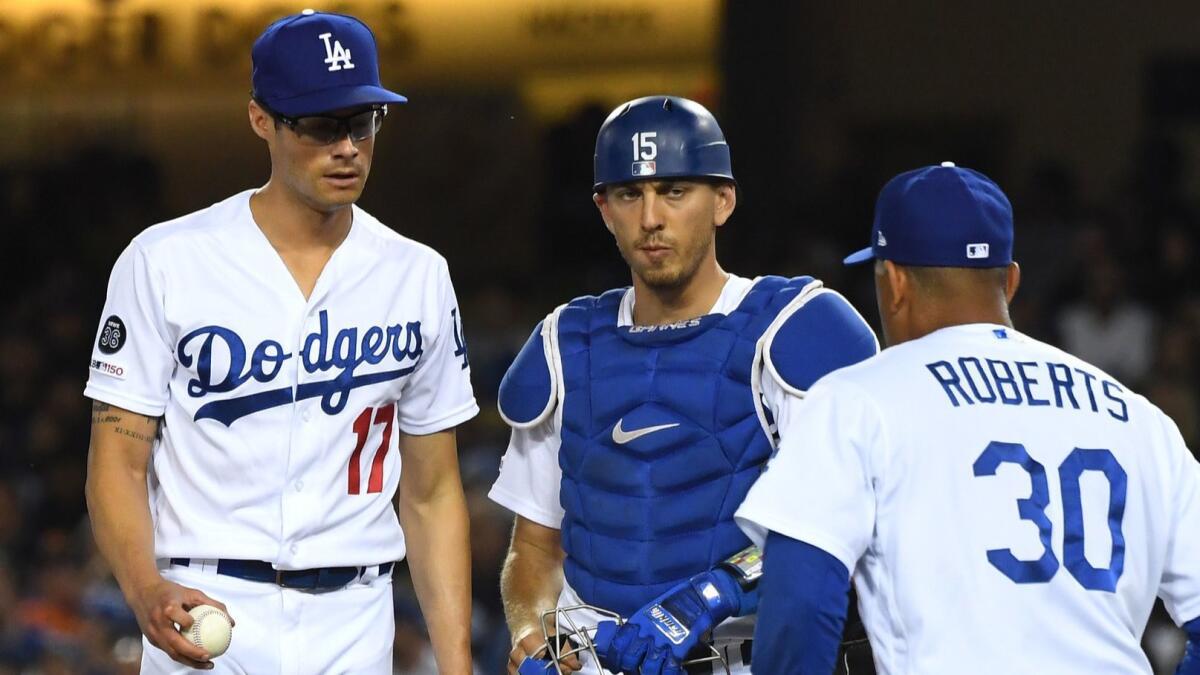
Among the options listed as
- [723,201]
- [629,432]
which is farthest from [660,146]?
[629,432]

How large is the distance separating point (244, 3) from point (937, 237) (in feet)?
24.3

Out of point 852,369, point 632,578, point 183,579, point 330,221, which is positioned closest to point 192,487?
point 183,579

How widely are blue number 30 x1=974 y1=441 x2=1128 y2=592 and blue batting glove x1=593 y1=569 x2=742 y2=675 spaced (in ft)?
2.30

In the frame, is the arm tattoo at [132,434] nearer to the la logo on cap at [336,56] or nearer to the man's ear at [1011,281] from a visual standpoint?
the la logo on cap at [336,56]

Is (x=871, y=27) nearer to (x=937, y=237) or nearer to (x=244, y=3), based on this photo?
(x=244, y=3)

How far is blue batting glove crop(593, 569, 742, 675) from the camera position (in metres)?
3.35

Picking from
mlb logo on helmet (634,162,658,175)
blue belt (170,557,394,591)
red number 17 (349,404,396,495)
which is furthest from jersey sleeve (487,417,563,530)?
mlb logo on helmet (634,162,658,175)

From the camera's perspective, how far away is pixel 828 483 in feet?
9.37

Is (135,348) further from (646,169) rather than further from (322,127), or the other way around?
(646,169)

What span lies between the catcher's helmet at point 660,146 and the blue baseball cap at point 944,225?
63 cm

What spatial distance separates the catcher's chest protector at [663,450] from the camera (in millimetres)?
3582

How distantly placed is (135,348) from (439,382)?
649 mm

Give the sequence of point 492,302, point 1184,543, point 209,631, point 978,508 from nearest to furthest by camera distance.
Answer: point 978,508 < point 1184,543 < point 209,631 < point 492,302

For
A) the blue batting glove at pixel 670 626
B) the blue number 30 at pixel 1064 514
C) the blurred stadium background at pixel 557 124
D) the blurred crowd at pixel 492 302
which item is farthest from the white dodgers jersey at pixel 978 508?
the blurred stadium background at pixel 557 124
